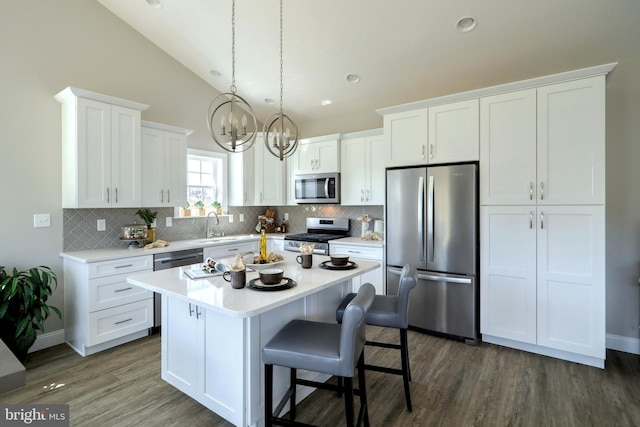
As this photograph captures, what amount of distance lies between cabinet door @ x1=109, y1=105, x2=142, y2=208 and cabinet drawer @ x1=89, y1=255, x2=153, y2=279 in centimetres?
61

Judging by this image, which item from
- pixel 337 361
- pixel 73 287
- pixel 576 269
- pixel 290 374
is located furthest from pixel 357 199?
pixel 73 287

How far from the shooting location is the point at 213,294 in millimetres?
1701

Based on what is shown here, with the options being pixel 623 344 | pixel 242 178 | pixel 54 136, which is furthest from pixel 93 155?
pixel 623 344

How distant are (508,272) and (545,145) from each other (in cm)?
123

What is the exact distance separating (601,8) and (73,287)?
532 cm

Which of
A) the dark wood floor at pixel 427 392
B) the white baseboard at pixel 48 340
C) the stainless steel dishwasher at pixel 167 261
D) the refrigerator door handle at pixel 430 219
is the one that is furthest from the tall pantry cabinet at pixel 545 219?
the white baseboard at pixel 48 340

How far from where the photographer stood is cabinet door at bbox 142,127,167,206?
3.64 metres

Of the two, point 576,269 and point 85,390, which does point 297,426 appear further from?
point 576,269

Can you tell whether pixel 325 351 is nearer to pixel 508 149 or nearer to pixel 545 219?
pixel 545 219

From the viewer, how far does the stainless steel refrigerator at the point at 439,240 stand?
3.17 metres

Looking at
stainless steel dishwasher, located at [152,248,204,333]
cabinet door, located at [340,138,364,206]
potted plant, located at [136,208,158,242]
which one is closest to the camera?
stainless steel dishwasher, located at [152,248,204,333]

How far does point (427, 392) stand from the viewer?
7.75 ft

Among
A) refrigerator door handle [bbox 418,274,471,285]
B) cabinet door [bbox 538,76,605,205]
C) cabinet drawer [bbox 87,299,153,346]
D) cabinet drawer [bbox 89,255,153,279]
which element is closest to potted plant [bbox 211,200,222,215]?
cabinet drawer [bbox 89,255,153,279]

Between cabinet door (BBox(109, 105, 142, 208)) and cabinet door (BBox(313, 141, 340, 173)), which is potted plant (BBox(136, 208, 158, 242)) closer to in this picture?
cabinet door (BBox(109, 105, 142, 208))
